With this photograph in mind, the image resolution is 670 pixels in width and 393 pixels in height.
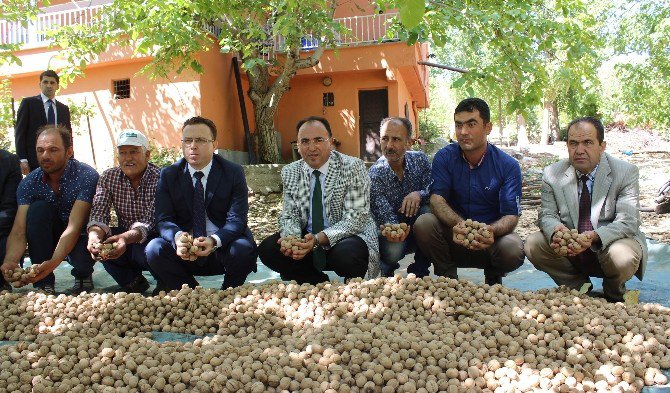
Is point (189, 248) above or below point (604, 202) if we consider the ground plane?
below

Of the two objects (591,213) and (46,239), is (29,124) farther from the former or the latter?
(591,213)

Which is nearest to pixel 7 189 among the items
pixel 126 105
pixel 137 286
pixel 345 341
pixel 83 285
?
pixel 83 285

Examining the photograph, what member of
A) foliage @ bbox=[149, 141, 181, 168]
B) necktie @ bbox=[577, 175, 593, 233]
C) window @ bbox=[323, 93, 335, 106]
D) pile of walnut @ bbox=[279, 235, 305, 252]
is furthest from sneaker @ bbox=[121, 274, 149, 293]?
window @ bbox=[323, 93, 335, 106]

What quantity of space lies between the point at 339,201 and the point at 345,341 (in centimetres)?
152

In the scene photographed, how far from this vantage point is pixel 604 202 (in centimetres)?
309

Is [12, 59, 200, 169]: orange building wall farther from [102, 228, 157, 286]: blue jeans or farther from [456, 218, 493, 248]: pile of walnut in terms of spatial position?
[456, 218, 493, 248]: pile of walnut

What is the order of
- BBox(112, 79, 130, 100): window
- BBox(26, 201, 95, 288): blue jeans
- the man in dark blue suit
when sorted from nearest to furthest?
the man in dark blue suit → BBox(26, 201, 95, 288): blue jeans → BBox(112, 79, 130, 100): window

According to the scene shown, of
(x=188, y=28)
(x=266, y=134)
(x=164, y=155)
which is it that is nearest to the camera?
(x=188, y=28)

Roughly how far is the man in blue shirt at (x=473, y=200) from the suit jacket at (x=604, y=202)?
0.20 m

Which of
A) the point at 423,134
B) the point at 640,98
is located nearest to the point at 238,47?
the point at 640,98

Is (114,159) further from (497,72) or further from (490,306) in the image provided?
(490,306)

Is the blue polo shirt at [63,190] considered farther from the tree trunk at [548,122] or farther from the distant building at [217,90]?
the tree trunk at [548,122]

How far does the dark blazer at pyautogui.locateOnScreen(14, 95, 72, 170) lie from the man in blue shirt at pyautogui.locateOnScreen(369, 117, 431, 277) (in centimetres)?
294

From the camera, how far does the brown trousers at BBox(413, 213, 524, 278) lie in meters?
3.21
